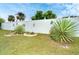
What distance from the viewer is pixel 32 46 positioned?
2.30m

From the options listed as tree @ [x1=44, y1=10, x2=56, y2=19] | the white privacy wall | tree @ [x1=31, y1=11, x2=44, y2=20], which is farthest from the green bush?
tree @ [x1=44, y1=10, x2=56, y2=19]

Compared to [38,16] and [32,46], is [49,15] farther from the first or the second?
[32,46]

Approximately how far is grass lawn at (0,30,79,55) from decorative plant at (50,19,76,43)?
68 mm

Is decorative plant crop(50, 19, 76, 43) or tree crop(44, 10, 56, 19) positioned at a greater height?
tree crop(44, 10, 56, 19)

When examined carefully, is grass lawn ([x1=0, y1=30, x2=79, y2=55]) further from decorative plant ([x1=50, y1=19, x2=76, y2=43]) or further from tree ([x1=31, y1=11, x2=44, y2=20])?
tree ([x1=31, y1=11, x2=44, y2=20])

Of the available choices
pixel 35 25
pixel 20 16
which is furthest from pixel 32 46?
pixel 20 16

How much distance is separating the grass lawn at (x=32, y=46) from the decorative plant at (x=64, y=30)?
7 cm

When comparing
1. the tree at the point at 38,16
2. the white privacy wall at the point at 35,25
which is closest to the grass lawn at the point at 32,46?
the white privacy wall at the point at 35,25

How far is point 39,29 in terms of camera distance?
232 cm

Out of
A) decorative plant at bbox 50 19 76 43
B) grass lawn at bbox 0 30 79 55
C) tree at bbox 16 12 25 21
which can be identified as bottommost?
grass lawn at bbox 0 30 79 55

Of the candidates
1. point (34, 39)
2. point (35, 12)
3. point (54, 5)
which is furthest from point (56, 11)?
point (34, 39)

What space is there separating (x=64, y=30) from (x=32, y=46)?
1.24 feet

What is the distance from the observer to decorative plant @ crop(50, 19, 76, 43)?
2.28 metres
